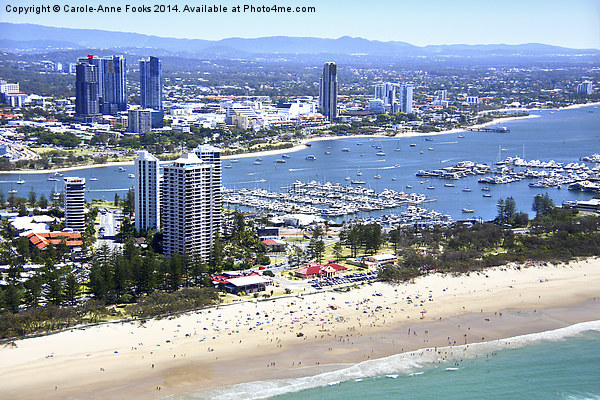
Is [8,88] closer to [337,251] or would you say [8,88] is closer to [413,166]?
[413,166]

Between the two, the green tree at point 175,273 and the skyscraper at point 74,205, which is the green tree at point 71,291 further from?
the skyscraper at point 74,205

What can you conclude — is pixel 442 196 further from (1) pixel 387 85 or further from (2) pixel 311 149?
(1) pixel 387 85

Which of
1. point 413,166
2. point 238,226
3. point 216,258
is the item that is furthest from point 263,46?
point 216,258

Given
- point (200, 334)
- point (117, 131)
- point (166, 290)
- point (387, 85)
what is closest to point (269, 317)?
point (200, 334)

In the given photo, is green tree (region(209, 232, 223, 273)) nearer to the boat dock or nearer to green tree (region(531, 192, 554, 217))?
green tree (region(531, 192, 554, 217))

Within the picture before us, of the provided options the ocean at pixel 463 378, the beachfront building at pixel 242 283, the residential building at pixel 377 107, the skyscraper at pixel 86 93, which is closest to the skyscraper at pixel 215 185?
the beachfront building at pixel 242 283
